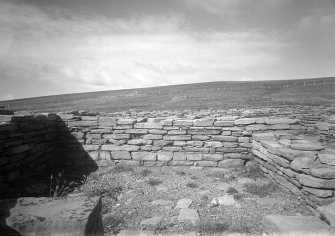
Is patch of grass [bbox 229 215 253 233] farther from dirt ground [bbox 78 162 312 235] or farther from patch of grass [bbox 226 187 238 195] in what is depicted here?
patch of grass [bbox 226 187 238 195]

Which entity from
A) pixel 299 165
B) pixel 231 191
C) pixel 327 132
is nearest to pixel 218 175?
pixel 231 191

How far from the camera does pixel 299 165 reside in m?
4.15

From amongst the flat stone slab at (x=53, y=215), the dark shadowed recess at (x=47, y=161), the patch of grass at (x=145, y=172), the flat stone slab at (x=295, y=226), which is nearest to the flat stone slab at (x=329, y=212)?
the flat stone slab at (x=295, y=226)

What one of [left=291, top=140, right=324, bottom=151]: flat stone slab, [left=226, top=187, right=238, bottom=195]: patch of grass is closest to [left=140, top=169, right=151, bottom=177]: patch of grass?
[left=226, top=187, right=238, bottom=195]: patch of grass

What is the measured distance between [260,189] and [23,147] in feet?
19.0

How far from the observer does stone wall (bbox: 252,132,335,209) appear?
3664mm

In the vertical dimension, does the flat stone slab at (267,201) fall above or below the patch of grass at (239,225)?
below

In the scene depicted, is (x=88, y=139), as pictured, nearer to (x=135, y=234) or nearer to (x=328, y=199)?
(x=135, y=234)

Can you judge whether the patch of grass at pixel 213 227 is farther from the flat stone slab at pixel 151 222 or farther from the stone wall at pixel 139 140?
the stone wall at pixel 139 140

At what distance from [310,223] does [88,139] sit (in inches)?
240

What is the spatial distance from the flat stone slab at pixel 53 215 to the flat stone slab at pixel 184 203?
83.0 inches

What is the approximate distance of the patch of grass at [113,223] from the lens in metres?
3.54

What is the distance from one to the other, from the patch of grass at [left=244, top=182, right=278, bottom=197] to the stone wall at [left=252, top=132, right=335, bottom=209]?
0.20 metres

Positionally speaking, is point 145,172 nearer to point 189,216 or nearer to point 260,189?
point 189,216
